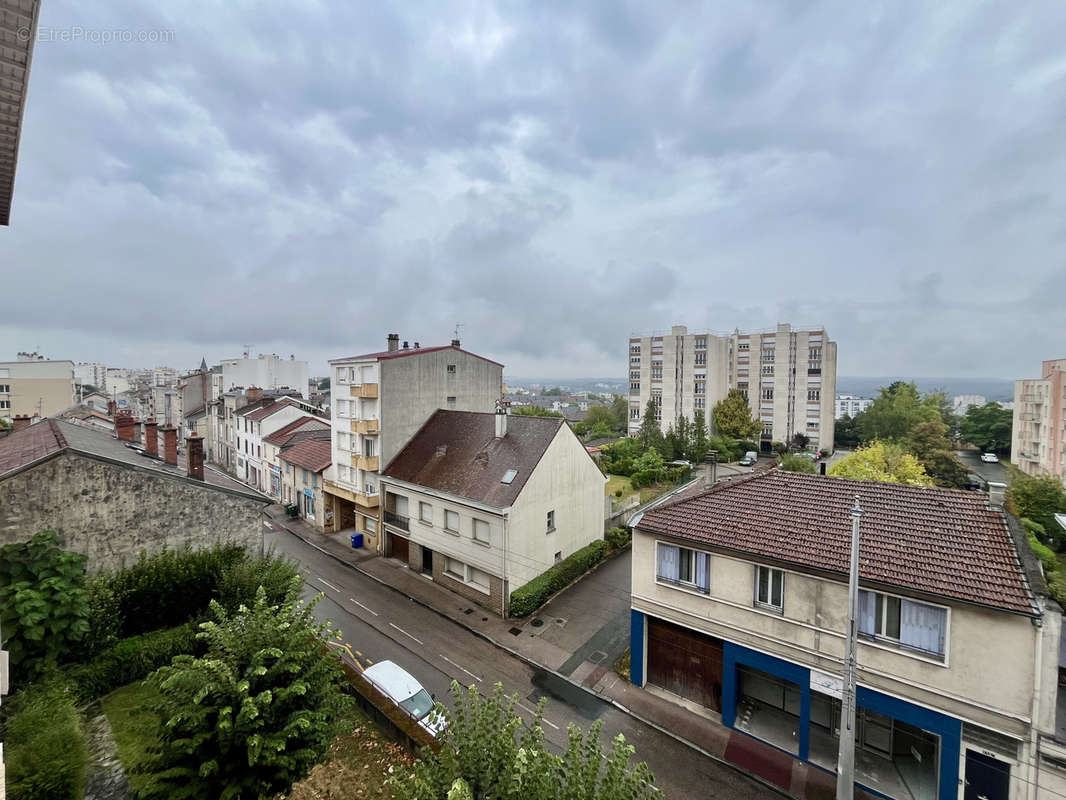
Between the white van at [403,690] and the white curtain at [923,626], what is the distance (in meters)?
12.9

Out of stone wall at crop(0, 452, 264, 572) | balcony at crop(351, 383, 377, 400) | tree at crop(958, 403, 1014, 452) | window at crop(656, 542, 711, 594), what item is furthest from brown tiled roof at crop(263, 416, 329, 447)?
tree at crop(958, 403, 1014, 452)

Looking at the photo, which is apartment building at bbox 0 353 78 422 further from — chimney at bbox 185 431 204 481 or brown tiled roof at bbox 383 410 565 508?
brown tiled roof at bbox 383 410 565 508

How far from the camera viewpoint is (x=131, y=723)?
1173 cm

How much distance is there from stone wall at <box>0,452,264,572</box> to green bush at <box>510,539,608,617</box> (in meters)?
11.9

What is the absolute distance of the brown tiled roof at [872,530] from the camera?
11.2 metres

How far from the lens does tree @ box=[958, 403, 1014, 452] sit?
7225 cm

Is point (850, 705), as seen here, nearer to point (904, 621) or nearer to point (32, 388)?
point (904, 621)

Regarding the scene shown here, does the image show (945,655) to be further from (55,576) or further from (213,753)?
(55,576)

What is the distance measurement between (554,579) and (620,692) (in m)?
7.20

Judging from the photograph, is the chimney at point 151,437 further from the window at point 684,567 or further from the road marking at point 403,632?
the window at point 684,567

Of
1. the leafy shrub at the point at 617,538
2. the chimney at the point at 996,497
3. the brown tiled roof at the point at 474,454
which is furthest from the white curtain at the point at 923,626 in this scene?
the leafy shrub at the point at 617,538

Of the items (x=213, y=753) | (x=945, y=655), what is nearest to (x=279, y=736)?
(x=213, y=753)

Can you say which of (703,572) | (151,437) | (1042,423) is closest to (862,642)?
(703,572)

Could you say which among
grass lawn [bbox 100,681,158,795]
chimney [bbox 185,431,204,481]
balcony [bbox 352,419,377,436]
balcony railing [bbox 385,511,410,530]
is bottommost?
grass lawn [bbox 100,681,158,795]
